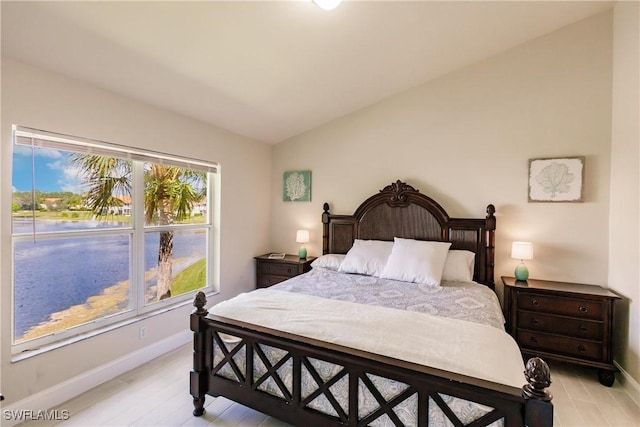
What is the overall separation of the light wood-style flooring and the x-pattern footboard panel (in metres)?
0.22

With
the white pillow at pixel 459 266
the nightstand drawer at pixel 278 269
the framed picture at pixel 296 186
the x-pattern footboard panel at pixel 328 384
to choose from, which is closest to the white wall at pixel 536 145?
the white pillow at pixel 459 266

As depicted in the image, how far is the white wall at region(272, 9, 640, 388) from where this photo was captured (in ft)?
8.35

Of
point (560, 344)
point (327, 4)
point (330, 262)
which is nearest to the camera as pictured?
point (327, 4)

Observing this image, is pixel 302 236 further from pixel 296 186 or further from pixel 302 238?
pixel 296 186

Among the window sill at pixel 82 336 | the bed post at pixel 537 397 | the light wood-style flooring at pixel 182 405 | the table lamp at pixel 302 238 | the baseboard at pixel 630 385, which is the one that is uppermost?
the table lamp at pixel 302 238

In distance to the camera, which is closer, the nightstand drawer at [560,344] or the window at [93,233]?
the window at [93,233]

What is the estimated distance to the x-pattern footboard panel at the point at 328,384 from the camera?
1.27 metres

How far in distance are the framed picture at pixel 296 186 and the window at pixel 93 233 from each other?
124cm

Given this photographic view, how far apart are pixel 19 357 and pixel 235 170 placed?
8.22 feet

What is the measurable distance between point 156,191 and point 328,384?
2.46 m

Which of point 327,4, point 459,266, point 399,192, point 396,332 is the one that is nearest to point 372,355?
point 396,332

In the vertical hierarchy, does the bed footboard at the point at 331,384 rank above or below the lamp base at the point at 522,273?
below

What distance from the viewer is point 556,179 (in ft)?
9.61

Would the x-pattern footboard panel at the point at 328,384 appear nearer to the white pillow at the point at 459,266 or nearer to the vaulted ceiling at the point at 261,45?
the white pillow at the point at 459,266
